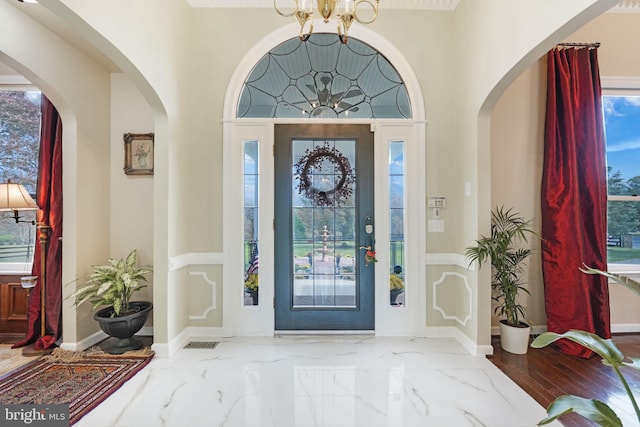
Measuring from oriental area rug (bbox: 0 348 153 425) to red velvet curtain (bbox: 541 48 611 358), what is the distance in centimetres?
395

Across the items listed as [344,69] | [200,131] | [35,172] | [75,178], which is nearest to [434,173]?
[344,69]

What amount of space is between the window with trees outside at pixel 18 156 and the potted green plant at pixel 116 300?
50.5 inches

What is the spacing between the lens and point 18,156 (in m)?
3.69

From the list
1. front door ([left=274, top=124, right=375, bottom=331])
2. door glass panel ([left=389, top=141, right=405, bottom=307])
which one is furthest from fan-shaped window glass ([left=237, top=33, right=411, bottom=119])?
door glass panel ([left=389, top=141, right=405, bottom=307])

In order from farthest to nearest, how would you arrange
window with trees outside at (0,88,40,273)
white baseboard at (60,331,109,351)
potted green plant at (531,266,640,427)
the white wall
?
window with trees outside at (0,88,40,273) < white baseboard at (60,331,109,351) < the white wall < potted green plant at (531,266,640,427)

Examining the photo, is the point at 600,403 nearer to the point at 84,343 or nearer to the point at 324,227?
the point at 324,227

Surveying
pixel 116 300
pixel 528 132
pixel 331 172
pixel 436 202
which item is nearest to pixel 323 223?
pixel 331 172

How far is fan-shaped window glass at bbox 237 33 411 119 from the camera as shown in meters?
3.59

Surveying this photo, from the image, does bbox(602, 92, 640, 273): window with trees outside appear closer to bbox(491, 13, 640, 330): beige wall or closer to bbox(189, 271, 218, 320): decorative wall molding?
bbox(491, 13, 640, 330): beige wall

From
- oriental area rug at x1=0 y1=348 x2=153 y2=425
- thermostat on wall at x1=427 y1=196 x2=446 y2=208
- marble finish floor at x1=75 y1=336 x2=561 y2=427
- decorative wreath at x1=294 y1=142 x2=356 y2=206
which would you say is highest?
decorative wreath at x1=294 y1=142 x2=356 y2=206

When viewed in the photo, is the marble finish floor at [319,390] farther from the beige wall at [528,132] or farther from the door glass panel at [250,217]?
the beige wall at [528,132]

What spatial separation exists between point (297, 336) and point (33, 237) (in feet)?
10.7

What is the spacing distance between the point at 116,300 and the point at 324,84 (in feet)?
9.79

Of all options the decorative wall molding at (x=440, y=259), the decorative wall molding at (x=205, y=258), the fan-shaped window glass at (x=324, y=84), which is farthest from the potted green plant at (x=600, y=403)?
the decorative wall molding at (x=205, y=258)
